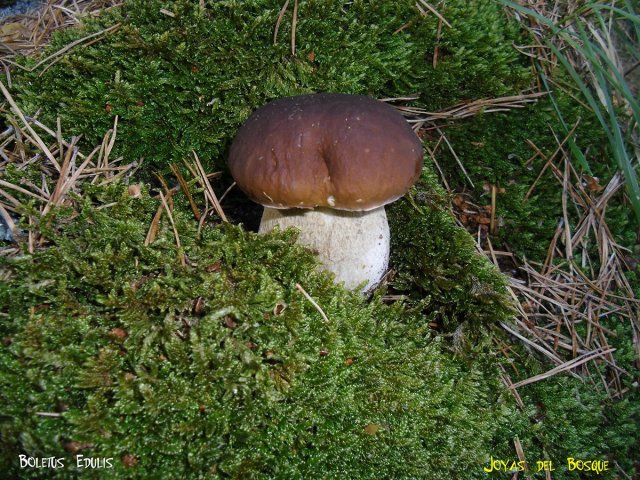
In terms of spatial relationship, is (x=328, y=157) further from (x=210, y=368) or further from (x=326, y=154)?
(x=210, y=368)

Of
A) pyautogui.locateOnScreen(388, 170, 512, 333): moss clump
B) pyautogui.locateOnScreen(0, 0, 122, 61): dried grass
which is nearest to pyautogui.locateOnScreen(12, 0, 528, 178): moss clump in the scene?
pyautogui.locateOnScreen(0, 0, 122, 61): dried grass

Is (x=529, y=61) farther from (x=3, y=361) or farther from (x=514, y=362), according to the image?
(x=3, y=361)

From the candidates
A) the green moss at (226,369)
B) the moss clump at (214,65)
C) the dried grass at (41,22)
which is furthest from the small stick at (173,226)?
the dried grass at (41,22)

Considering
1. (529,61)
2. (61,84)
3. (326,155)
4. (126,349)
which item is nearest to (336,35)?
(326,155)

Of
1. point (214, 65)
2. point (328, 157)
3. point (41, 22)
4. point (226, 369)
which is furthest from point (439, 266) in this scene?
point (41, 22)

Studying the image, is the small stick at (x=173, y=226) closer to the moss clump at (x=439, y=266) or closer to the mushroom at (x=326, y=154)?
the mushroom at (x=326, y=154)
